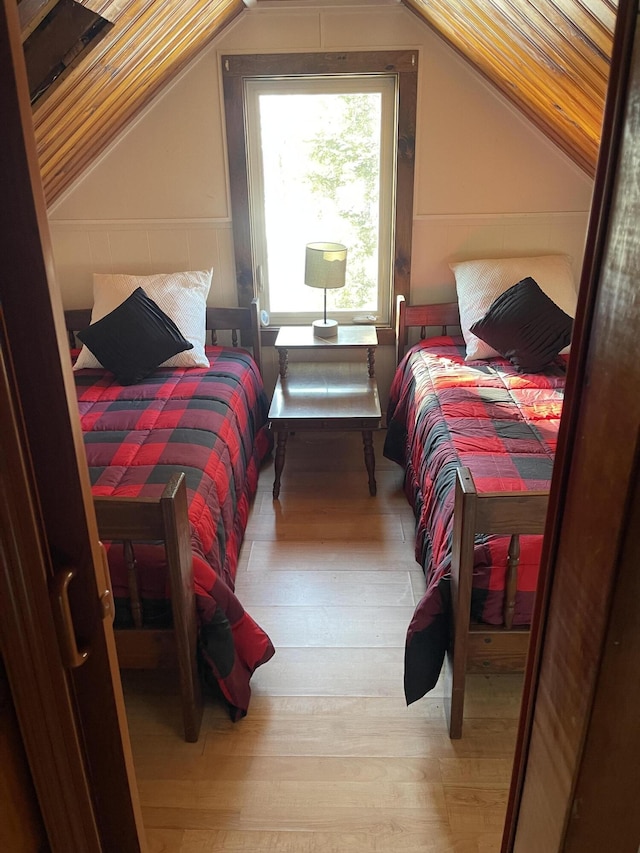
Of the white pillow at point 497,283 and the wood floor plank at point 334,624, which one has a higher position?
the white pillow at point 497,283

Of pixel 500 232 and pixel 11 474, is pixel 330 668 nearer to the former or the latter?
pixel 11 474

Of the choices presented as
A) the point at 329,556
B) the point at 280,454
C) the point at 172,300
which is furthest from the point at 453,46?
the point at 329,556

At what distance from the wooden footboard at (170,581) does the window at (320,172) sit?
220 centimetres

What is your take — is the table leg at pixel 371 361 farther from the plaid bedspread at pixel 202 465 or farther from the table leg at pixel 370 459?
the plaid bedspread at pixel 202 465

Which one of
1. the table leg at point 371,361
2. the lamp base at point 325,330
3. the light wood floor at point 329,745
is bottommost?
the light wood floor at point 329,745

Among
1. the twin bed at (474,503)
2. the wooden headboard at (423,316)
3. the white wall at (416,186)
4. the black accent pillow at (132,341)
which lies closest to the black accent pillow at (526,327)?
the twin bed at (474,503)

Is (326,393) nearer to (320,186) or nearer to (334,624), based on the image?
(320,186)

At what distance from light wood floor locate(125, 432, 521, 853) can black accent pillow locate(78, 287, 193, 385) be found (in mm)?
1089

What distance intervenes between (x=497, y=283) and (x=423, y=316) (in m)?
0.43

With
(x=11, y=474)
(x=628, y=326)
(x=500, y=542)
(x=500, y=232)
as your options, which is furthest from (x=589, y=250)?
(x=500, y=232)

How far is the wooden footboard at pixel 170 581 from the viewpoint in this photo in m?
1.76

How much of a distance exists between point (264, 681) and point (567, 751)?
5.24 ft

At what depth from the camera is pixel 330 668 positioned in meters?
2.30

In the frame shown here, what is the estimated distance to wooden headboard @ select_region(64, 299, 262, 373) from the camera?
12.0ft
